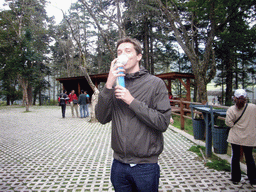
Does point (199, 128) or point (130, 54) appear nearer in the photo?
point (130, 54)

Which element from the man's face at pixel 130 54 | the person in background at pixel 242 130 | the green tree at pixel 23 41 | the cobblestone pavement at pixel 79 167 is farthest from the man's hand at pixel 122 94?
the green tree at pixel 23 41

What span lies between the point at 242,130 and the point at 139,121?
2.84 metres

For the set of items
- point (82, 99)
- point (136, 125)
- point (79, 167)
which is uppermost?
point (136, 125)

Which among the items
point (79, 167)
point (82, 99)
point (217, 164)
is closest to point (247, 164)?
point (217, 164)

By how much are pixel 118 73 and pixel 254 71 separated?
1136 inches

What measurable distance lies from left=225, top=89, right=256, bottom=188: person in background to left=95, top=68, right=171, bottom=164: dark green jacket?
→ 2.61m

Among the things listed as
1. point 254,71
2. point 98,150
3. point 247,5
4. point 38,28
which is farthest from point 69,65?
point 98,150

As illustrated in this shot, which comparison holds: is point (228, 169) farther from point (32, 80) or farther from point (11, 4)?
point (11, 4)

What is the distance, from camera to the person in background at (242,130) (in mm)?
3634

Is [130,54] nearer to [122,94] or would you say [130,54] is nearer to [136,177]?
[122,94]

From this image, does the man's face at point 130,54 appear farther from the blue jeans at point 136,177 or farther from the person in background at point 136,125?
the blue jeans at point 136,177

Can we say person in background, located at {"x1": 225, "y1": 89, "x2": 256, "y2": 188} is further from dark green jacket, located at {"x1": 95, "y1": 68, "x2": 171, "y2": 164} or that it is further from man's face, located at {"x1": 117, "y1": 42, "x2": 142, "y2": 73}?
man's face, located at {"x1": 117, "y1": 42, "x2": 142, "y2": 73}

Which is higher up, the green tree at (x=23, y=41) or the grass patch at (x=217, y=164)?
the green tree at (x=23, y=41)

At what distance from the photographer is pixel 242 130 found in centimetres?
367
